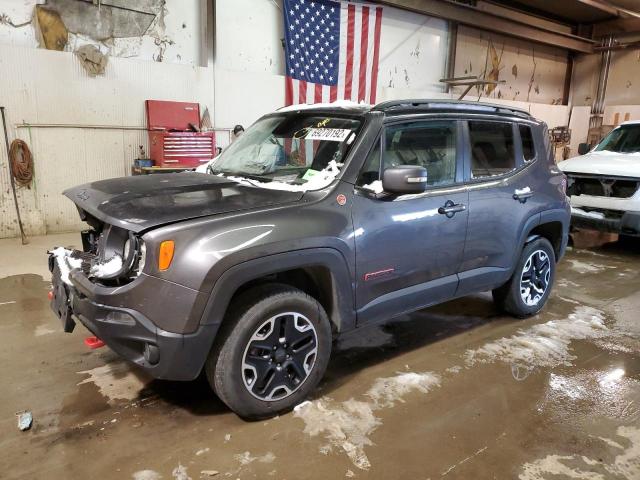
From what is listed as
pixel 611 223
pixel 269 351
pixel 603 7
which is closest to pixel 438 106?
pixel 269 351

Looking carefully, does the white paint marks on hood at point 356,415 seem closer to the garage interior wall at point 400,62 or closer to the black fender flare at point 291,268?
the black fender flare at point 291,268

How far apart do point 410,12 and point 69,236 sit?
7958 millimetres

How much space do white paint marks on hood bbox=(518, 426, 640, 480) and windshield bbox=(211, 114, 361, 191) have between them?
181cm

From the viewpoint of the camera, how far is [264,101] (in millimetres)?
8273

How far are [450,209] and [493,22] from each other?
9.80 metres

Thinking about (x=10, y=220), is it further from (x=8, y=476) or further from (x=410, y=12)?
(x=410, y=12)

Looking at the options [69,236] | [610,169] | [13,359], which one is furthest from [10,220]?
[610,169]

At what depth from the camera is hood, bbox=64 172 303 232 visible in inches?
92.2

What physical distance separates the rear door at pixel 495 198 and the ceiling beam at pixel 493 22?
658cm

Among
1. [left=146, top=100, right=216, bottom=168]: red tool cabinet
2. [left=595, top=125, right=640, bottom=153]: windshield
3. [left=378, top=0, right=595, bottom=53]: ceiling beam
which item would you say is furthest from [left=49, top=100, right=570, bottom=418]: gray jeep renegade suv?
[left=378, top=0, right=595, bottom=53]: ceiling beam

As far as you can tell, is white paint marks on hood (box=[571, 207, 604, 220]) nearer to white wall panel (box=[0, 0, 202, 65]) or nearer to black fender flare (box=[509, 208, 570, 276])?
black fender flare (box=[509, 208, 570, 276])

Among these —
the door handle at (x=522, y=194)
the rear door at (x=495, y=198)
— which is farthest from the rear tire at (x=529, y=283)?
the door handle at (x=522, y=194)

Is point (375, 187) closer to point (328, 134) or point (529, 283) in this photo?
point (328, 134)

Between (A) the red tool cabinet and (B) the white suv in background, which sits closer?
Answer: (B) the white suv in background
